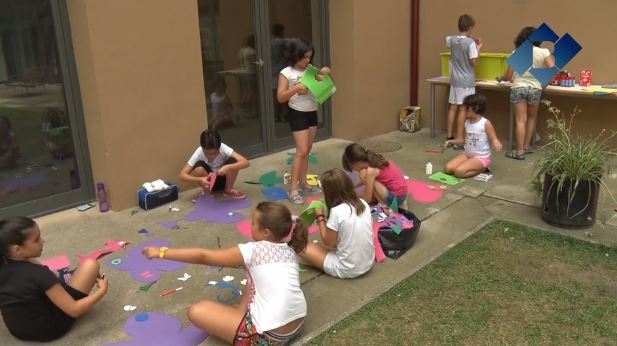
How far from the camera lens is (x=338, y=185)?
3.64 metres

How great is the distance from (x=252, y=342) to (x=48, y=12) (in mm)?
3713

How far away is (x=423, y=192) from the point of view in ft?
18.3

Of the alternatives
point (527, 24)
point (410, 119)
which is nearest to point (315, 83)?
point (410, 119)

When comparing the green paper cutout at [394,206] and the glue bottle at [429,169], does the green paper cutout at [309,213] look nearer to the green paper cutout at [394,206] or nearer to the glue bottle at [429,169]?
the green paper cutout at [394,206]

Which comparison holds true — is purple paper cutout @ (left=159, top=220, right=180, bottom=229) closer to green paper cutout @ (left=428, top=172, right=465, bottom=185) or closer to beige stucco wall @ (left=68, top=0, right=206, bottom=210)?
beige stucco wall @ (left=68, top=0, right=206, bottom=210)

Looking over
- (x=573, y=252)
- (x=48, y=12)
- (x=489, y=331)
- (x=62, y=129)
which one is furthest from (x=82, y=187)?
(x=573, y=252)

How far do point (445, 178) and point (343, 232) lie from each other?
266 centimetres

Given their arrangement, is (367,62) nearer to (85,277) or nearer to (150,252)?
(85,277)

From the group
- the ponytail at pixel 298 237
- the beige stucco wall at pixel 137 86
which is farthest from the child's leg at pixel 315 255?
the beige stucco wall at pixel 137 86

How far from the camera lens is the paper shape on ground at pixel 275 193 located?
554 centimetres

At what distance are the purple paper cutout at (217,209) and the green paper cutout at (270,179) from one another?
0.57 m

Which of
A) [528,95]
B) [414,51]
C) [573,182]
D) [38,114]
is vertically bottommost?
[573,182]

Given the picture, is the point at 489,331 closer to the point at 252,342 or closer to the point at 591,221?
the point at 252,342

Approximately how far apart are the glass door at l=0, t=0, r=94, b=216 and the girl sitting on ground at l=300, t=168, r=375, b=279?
279 centimetres
